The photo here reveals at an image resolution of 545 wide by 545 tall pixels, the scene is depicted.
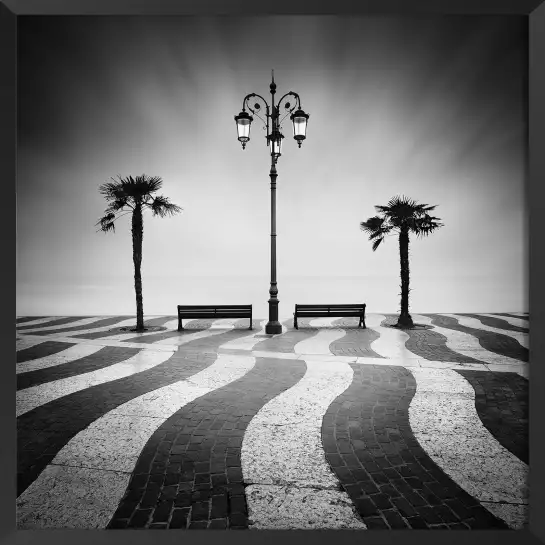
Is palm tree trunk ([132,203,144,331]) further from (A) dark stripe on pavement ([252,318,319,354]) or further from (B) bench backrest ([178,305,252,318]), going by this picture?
(A) dark stripe on pavement ([252,318,319,354])

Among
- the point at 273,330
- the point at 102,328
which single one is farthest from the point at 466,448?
the point at 102,328

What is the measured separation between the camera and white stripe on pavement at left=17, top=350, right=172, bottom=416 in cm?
531

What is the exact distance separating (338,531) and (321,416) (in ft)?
6.71

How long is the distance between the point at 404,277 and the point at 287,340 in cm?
601

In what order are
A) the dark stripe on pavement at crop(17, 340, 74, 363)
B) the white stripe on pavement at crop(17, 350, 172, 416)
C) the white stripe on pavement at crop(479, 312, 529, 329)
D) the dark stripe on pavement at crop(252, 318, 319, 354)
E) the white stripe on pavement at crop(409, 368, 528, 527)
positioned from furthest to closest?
the white stripe on pavement at crop(479, 312, 529, 329) → the dark stripe on pavement at crop(252, 318, 319, 354) → the dark stripe on pavement at crop(17, 340, 74, 363) → the white stripe on pavement at crop(17, 350, 172, 416) → the white stripe on pavement at crop(409, 368, 528, 527)

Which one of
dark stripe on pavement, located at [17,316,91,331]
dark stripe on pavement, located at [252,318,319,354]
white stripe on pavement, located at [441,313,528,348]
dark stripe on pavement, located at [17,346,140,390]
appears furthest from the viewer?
dark stripe on pavement, located at [17,316,91,331]

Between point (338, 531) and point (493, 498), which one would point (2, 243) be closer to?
point (338, 531)

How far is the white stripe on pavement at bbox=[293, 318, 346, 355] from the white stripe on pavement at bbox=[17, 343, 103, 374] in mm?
5187

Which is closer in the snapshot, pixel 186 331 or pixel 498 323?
pixel 186 331

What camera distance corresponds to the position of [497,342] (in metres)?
9.75

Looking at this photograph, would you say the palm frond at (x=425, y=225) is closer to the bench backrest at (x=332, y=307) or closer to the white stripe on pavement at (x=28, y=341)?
the bench backrest at (x=332, y=307)

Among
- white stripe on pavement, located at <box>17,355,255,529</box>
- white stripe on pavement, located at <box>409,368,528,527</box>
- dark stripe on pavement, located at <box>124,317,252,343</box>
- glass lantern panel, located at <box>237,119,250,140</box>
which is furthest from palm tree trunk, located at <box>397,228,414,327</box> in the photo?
white stripe on pavement, located at <box>17,355,255,529</box>

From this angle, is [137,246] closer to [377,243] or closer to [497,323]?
[377,243]

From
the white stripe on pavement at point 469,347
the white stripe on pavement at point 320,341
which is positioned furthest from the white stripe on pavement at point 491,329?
the white stripe on pavement at point 320,341
